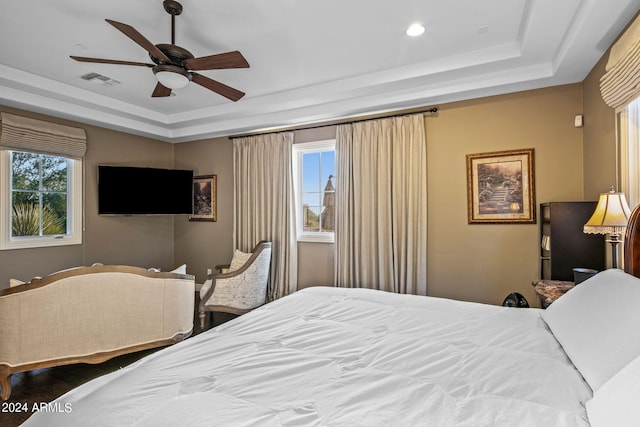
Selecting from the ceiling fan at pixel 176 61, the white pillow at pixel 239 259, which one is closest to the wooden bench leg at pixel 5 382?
the ceiling fan at pixel 176 61

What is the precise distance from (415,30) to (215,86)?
1698 mm

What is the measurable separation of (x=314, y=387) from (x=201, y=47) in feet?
9.63

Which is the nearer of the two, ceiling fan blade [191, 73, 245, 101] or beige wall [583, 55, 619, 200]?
beige wall [583, 55, 619, 200]

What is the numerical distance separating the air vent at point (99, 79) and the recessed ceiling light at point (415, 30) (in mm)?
3167

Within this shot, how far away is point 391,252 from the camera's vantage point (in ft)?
12.7

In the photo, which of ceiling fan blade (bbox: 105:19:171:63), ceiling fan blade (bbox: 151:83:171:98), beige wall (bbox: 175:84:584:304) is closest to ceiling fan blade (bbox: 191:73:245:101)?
ceiling fan blade (bbox: 105:19:171:63)

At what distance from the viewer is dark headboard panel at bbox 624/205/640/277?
1.88 m

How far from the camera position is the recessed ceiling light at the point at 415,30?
261 cm

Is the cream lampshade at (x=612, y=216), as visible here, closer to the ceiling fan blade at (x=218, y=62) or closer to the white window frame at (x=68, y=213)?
the ceiling fan blade at (x=218, y=62)

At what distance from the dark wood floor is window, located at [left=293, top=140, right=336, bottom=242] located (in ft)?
8.04

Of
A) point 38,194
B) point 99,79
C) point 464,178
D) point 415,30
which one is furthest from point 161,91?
point 464,178

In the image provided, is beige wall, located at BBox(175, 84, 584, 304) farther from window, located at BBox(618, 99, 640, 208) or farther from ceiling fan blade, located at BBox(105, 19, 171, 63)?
ceiling fan blade, located at BBox(105, 19, 171, 63)

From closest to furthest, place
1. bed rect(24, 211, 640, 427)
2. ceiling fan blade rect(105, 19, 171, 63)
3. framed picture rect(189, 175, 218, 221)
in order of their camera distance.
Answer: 1. bed rect(24, 211, 640, 427)
2. ceiling fan blade rect(105, 19, 171, 63)
3. framed picture rect(189, 175, 218, 221)

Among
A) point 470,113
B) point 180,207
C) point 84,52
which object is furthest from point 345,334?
point 180,207
